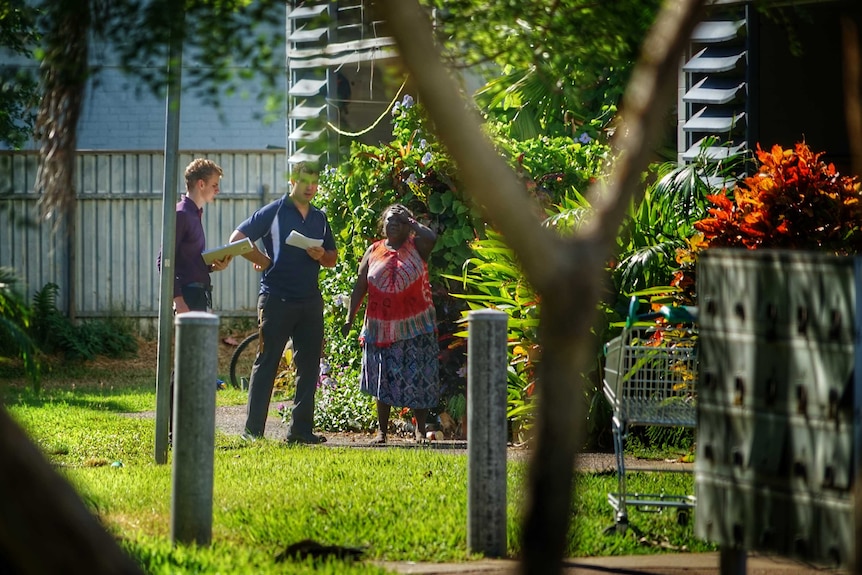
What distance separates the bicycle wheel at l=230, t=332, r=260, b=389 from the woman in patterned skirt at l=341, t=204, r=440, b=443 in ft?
12.4

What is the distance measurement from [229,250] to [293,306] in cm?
63

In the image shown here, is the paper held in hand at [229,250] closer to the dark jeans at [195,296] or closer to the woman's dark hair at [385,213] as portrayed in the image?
the dark jeans at [195,296]

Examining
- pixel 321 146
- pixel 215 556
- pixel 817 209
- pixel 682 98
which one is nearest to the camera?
pixel 321 146

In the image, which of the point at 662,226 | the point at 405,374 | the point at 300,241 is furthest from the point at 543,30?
the point at 405,374

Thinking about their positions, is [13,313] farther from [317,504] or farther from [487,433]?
[487,433]

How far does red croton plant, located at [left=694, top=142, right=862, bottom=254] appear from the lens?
7633 mm

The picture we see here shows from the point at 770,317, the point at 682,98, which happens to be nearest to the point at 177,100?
the point at 770,317

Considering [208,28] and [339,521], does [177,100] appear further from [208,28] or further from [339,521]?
[208,28]

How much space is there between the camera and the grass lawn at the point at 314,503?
5.57m

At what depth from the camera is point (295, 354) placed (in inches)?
387

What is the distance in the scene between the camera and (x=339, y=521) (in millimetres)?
6273

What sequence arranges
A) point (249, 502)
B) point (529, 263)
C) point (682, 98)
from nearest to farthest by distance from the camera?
1. point (529, 263)
2. point (249, 502)
3. point (682, 98)

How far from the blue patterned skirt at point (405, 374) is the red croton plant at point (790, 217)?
2831 millimetres

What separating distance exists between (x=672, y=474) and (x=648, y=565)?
7.59 ft
